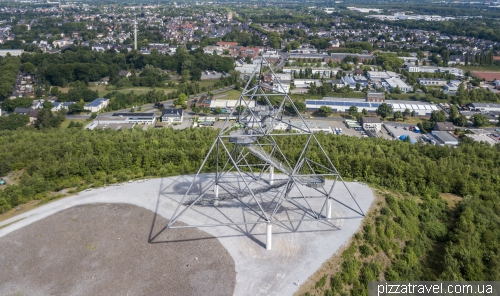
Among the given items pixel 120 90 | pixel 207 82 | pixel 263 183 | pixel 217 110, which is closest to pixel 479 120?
pixel 217 110

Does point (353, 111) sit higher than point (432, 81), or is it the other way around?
point (432, 81)

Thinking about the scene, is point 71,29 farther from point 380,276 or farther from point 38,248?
point 380,276

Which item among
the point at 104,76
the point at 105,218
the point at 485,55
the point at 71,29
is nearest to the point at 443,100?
the point at 485,55

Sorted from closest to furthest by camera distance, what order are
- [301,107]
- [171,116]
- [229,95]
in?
1. [171,116]
2. [301,107]
3. [229,95]

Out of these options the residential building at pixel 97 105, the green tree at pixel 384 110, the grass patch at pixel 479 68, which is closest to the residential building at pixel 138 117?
the residential building at pixel 97 105

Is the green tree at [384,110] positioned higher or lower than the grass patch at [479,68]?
lower

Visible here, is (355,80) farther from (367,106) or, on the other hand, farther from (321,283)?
(321,283)

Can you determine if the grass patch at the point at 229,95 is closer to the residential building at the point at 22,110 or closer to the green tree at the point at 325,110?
the green tree at the point at 325,110
